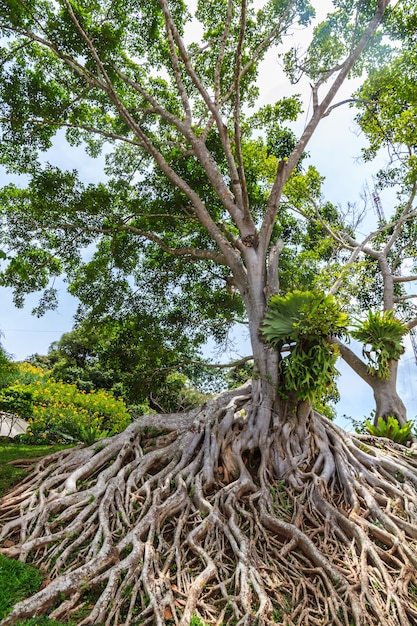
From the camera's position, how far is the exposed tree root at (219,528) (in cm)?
347

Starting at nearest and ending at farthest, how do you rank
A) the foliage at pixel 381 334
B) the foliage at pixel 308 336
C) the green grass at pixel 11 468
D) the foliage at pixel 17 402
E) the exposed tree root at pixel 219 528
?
the exposed tree root at pixel 219 528
the foliage at pixel 308 336
the green grass at pixel 11 468
the foliage at pixel 381 334
the foliage at pixel 17 402

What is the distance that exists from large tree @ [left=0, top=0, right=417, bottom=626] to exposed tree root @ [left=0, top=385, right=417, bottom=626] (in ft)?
0.07

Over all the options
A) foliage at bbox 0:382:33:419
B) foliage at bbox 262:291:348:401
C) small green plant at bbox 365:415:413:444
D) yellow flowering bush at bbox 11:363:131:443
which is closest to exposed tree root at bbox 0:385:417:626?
→ foliage at bbox 262:291:348:401

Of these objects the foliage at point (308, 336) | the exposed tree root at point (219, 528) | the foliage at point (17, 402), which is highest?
the foliage at point (308, 336)

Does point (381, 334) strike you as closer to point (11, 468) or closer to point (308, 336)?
point (308, 336)

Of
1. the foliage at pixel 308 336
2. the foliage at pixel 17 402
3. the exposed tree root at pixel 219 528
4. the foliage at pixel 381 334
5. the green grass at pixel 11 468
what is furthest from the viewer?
the foliage at pixel 17 402

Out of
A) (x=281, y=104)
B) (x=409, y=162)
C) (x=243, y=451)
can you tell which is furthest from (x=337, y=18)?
(x=243, y=451)

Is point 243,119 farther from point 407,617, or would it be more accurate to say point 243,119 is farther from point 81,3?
point 407,617

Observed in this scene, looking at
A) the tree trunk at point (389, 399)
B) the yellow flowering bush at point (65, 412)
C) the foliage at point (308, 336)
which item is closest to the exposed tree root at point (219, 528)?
the foliage at point (308, 336)

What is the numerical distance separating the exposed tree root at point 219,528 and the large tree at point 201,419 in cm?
2

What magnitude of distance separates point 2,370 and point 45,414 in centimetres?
412

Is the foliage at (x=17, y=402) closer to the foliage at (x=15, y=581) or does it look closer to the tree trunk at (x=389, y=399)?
the foliage at (x=15, y=581)

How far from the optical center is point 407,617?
3648 millimetres

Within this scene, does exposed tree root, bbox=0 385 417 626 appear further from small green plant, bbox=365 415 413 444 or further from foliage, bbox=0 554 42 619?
small green plant, bbox=365 415 413 444
